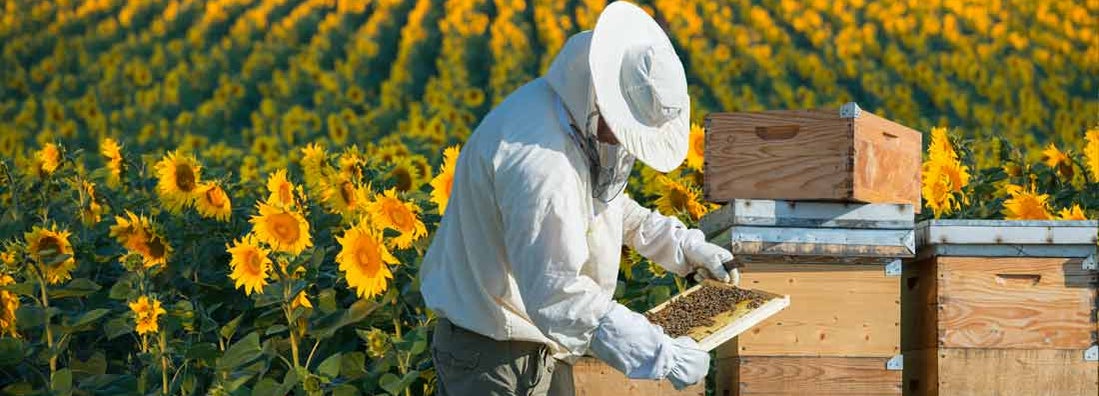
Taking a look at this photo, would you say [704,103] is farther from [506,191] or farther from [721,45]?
[506,191]

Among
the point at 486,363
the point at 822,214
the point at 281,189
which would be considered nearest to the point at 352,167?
the point at 281,189

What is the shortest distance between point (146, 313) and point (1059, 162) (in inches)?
134

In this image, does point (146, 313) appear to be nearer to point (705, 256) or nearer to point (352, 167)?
point (352, 167)

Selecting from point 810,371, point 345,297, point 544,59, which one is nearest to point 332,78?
point 544,59

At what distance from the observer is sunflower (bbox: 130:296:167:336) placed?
14.2 feet

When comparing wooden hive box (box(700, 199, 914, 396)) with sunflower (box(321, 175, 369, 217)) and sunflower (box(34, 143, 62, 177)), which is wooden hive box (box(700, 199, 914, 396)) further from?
sunflower (box(34, 143, 62, 177))

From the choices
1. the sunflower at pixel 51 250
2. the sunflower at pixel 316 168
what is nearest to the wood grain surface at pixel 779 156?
the sunflower at pixel 316 168

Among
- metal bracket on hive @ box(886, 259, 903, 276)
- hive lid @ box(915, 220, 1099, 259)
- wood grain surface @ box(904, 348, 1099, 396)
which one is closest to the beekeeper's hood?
metal bracket on hive @ box(886, 259, 903, 276)

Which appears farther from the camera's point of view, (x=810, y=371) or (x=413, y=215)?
(x=413, y=215)

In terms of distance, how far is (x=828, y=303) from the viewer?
168 inches

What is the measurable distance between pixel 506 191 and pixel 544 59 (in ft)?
22.0

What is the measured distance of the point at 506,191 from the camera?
3.03m

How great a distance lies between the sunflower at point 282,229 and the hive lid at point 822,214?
1.30m

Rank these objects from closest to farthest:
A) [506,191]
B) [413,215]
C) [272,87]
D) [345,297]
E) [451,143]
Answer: [506,191] < [413,215] < [345,297] < [451,143] < [272,87]
